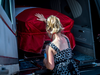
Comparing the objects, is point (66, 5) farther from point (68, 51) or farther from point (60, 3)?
point (68, 51)

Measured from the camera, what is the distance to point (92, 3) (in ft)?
10.9

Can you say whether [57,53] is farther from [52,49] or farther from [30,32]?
[30,32]

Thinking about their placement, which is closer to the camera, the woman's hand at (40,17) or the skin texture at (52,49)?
the skin texture at (52,49)

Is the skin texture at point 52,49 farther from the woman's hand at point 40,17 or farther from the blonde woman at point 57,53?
the woman's hand at point 40,17

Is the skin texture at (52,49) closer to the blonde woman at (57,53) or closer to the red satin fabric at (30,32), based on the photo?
the blonde woman at (57,53)

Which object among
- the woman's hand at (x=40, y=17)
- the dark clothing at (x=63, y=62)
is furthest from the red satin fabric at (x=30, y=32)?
the dark clothing at (x=63, y=62)

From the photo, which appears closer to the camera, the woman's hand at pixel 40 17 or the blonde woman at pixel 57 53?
the blonde woman at pixel 57 53

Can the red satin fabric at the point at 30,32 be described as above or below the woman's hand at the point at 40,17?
below

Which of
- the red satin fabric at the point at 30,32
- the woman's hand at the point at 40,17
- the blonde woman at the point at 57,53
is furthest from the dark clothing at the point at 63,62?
the woman's hand at the point at 40,17

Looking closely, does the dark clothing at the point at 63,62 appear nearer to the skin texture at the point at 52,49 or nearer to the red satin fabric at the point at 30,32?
the skin texture at the point at 52,49

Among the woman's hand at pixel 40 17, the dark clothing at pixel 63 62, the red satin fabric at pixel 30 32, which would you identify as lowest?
the dark clothing at pixel 63 62

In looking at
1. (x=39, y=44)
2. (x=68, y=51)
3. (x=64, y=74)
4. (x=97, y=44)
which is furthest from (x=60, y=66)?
(x=97, y=44)

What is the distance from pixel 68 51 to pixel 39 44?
1048 millimetres

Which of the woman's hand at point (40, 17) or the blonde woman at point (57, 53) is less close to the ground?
the woman's hand at point (40, 17)
